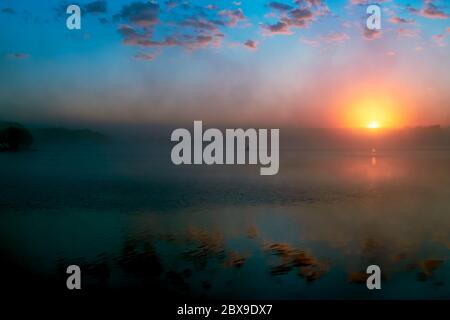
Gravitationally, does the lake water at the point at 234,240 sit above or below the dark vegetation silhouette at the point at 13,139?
below

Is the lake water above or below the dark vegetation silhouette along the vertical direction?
below

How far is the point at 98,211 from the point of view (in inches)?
719

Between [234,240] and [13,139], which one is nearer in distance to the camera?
[234,240]

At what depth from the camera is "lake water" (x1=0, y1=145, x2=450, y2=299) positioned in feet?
32.3

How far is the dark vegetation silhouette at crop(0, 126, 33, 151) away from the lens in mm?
66831

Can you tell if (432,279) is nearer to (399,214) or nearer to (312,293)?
(312,293)

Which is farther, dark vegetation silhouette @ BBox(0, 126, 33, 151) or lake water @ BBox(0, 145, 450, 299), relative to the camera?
dark vegetation silhouette @ BBox(0, 126, 33, 151)

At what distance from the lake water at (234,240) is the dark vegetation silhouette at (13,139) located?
161ft

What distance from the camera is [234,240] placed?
1320cm

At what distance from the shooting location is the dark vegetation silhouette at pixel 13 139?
66831 millimetres

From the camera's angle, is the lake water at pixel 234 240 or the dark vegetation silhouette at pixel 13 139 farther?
the dark vegetation silhouette at pixel 13 139

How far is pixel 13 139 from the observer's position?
70.2 metres

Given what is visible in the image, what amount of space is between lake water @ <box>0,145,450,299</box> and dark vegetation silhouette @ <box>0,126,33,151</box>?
4911 cm

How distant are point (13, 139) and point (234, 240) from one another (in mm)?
69163
